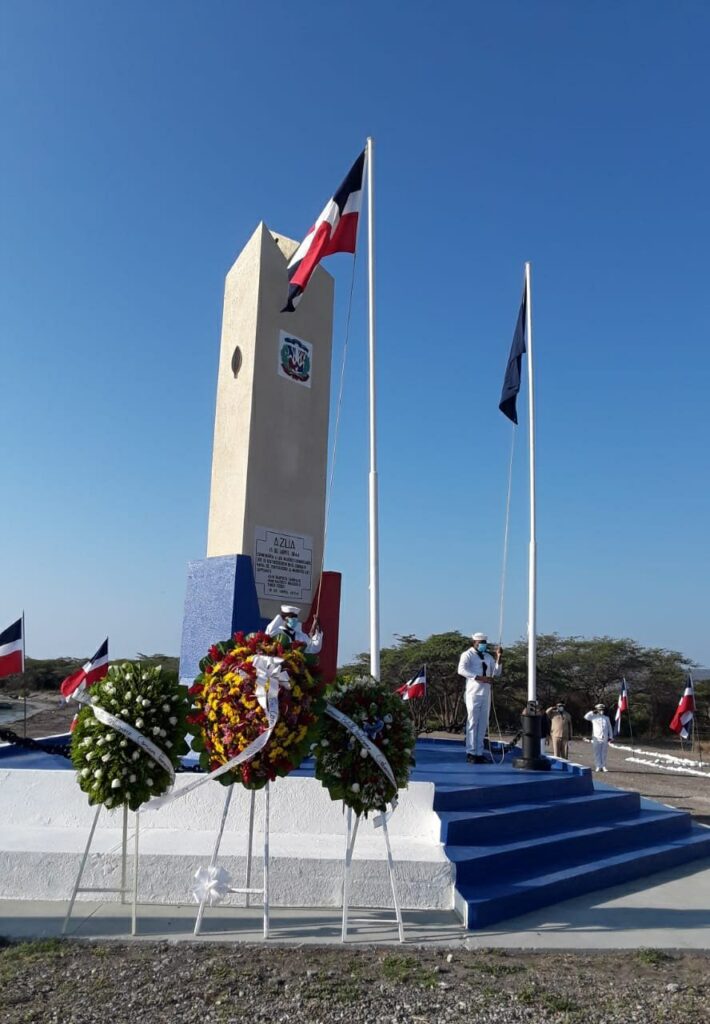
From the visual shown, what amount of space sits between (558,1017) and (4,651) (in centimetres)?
678

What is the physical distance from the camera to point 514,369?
11750mm

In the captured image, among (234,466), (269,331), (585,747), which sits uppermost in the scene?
(269,331)

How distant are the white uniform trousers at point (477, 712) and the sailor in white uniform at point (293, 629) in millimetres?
1823

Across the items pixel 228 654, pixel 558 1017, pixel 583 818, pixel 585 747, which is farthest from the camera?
pixel 585 747

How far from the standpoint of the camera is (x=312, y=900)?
5348mm

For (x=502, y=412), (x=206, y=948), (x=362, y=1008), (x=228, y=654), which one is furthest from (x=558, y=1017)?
(x=502, y=412)

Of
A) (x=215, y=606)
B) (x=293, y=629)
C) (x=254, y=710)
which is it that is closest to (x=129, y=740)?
(x=254, y=710)

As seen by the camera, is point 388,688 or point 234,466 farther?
point 234,466

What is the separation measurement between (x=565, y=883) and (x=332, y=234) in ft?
22.2

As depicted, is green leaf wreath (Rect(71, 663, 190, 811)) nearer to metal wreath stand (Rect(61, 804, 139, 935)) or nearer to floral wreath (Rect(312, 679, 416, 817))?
metal wreath stand (Rect(61, 804, 139, 935))

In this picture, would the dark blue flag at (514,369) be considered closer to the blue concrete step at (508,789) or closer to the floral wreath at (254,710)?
the blue concrete step at (508,789)

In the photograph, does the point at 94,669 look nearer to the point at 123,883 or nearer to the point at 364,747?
the point at 123,883

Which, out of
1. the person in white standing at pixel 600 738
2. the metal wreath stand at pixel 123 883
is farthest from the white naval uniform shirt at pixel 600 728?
the metal wreath stand at pixel 123 883

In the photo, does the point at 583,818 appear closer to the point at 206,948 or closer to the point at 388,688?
the point at 388,688
